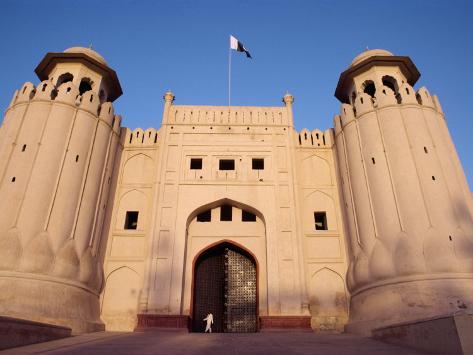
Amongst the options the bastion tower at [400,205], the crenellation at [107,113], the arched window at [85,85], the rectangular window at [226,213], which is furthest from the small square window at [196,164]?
the bastion tower at [400,205]

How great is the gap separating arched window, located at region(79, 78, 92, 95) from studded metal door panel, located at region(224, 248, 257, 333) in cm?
972

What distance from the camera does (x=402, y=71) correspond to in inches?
671

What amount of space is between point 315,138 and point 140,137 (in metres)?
8.41

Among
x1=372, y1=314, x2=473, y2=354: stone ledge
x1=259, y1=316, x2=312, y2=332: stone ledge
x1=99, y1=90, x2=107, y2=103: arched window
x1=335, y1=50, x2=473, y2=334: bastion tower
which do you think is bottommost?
x1=372, y1=314, x2=473, y2=354: stone ledge

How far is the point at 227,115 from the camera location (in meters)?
18.2

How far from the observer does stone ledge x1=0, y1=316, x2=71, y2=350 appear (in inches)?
332

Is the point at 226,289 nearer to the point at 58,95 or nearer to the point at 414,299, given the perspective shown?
the point at 414,299

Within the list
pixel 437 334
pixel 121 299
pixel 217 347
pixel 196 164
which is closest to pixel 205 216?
pixel 196 164

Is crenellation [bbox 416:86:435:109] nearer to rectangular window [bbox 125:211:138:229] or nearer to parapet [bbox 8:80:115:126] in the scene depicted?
rectangular window [bbox 125:211:138:229]

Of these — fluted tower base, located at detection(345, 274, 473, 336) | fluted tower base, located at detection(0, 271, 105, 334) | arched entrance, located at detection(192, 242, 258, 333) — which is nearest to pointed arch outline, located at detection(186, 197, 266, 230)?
arched entrance, located at detection(192, 242, 258, 333)

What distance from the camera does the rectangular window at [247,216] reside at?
53.1ft

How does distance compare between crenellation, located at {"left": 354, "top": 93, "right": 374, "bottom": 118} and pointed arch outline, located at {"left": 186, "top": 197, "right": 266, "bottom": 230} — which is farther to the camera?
pointed arch outline, located at {"left": 186, "top": 197, "right": 266, "bottom": 230}

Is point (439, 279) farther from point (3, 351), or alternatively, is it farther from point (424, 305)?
point (3, 351)

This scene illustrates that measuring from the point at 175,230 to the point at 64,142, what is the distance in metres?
5.41
